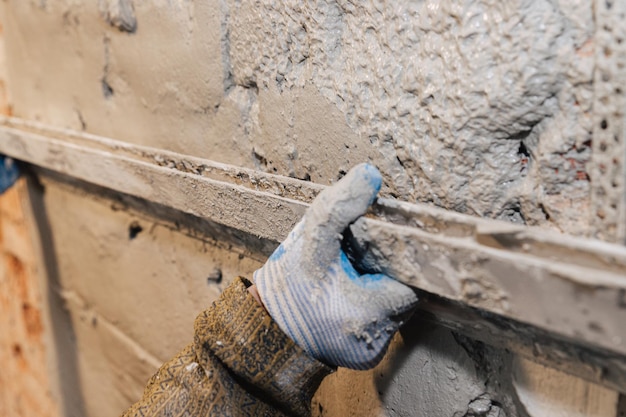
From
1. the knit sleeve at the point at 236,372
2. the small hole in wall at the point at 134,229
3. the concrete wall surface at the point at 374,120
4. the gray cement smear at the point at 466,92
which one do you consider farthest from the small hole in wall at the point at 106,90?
the knit sleeve at the point at 236,372

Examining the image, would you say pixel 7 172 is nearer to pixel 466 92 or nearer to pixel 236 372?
pixel 236 372

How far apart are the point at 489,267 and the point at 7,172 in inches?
76.1

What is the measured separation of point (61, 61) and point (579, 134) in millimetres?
1501

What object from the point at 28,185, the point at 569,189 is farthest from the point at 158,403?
the point at 28,185

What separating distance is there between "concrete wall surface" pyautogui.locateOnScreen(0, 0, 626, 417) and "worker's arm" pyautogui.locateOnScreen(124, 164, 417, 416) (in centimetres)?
14

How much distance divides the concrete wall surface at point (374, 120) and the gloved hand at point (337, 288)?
0.44 feet

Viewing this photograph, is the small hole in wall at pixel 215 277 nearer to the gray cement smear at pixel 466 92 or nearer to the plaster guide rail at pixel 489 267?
the plaster guide rail at pixel 489 267

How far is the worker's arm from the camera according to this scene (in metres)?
0.64

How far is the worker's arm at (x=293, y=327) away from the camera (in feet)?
2.10

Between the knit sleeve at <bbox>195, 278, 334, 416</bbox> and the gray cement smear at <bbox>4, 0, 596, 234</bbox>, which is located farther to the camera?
the knit sleeve at <bbox>195, 278, 334, 416</bbox>

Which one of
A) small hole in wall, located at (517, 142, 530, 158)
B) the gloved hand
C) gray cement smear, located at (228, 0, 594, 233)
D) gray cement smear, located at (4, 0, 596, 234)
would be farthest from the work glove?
small hole in wall, located at (517, 142, 530, 158)

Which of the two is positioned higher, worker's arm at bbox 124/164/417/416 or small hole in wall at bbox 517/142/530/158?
small hole in wall at bbox 517/142/530/158

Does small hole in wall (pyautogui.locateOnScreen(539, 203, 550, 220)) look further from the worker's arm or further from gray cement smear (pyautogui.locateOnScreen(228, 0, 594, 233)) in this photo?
the worker's arm

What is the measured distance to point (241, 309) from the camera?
761 millimetres
